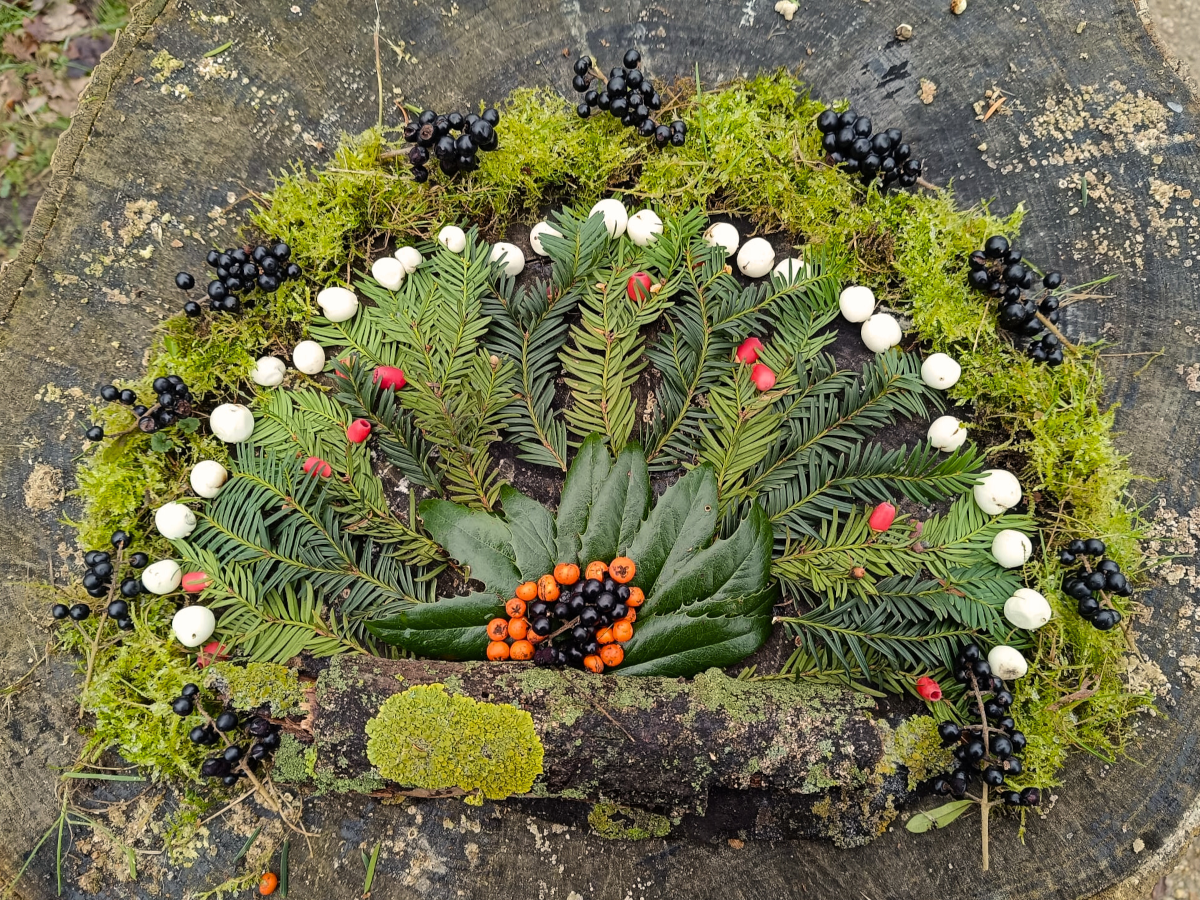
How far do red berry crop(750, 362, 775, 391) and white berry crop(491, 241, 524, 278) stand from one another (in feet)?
3.07

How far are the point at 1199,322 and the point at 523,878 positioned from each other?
2.99 metres

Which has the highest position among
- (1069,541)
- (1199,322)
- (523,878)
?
(1199,322)

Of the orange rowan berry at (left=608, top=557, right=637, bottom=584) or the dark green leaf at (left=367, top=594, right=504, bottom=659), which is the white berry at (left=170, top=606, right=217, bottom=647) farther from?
the orange rowan berry at (left=608, top=557, right=637, bottom=584)

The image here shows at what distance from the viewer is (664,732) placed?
2.17m

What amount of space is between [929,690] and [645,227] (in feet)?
5.89

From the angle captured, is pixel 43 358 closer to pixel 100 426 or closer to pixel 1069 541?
pixel 100 426

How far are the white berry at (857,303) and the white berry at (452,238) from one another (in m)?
1.36

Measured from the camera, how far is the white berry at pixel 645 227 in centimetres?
258

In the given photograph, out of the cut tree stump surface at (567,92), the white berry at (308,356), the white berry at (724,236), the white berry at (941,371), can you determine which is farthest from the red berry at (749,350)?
the white berry at (308,356)

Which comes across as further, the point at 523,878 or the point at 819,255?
the point at 819,255

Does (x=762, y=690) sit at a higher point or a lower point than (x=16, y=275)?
lower

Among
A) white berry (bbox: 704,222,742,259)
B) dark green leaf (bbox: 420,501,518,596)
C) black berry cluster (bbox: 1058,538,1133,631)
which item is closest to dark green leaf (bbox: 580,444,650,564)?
dark green leaf (bbox: 420,501,518,596)

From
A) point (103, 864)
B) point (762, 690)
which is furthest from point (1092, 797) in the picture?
point (103, 864)

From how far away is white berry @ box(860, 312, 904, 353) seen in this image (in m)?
2.57
